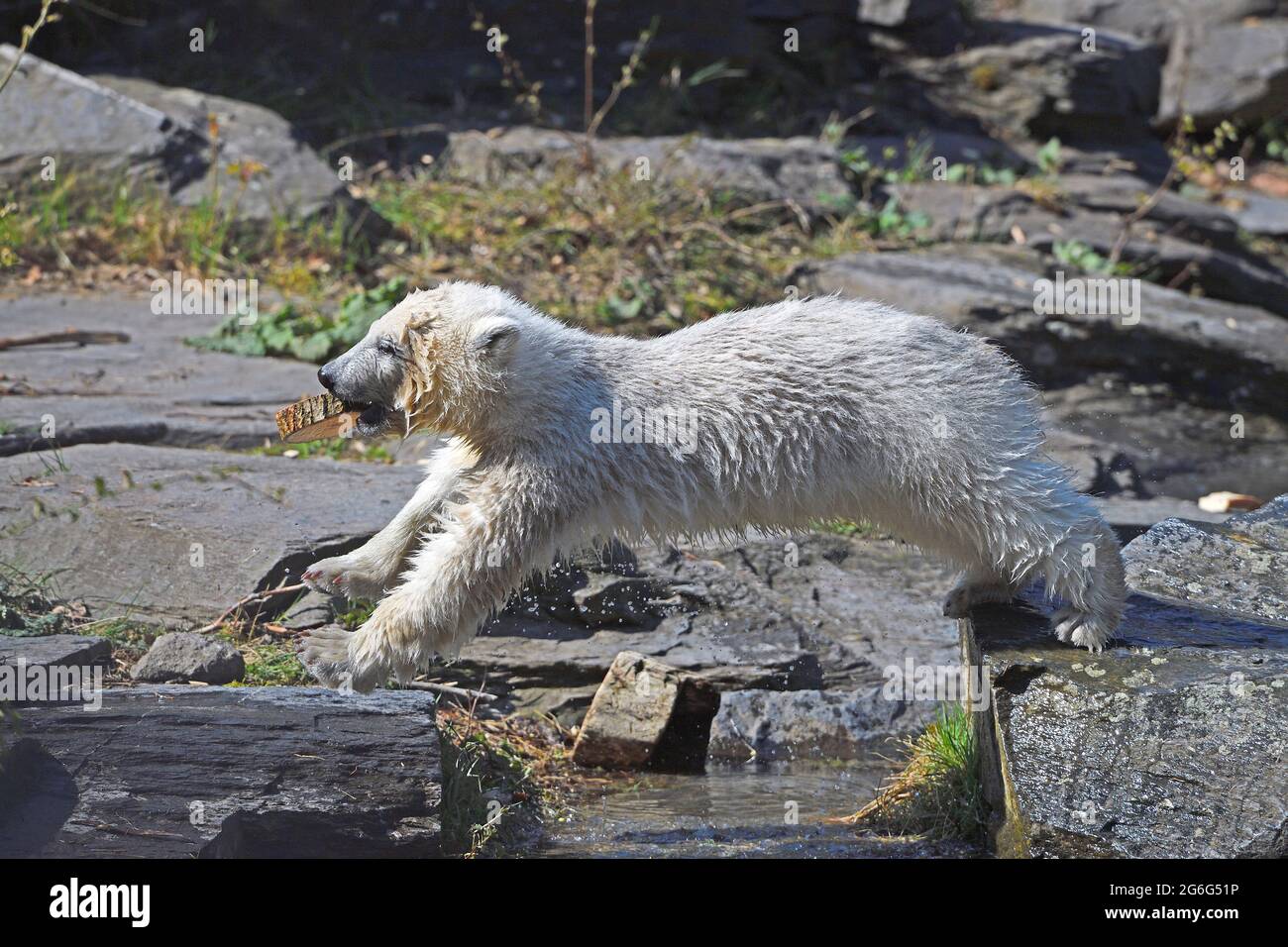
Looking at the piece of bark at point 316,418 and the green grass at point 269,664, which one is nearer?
the piece of bark at point 316,418

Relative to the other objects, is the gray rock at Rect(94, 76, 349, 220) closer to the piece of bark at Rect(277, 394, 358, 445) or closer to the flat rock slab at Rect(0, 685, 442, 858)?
the piece of bark at Rect(277, 394, 358, 445)

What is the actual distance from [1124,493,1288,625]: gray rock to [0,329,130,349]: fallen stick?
6.11 m

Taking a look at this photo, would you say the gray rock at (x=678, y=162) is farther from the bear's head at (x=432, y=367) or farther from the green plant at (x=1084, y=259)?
the bear's head at (x=432, y=367)

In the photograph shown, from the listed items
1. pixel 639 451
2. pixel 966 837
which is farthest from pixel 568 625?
pixel 966 837

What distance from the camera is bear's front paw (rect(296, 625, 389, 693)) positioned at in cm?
434

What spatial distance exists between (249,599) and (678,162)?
21.8 feet

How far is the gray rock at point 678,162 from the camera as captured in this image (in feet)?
36.2

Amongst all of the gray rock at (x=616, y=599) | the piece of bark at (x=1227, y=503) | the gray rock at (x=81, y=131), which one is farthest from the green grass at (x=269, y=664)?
the gray rock at (x=81, y=131)

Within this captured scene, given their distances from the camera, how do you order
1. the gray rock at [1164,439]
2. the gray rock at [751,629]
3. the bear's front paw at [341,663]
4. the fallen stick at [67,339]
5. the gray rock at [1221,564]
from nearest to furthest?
the bear's front paw at [341,663] → the gray rock at [1221,564] → the gray rock at [751,629] → the fallen stick at [67,339] → the gray rock at [1164,439]

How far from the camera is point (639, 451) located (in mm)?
4684

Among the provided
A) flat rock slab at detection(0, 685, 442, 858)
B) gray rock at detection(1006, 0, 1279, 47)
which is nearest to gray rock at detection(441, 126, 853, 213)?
gray rock at detection(1006, 0, 1279, 47)

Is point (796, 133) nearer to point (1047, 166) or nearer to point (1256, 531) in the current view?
point (1047, 166)

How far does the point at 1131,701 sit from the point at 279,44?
1073 cm

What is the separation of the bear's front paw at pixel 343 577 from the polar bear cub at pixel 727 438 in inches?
1.1
